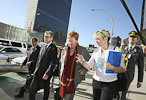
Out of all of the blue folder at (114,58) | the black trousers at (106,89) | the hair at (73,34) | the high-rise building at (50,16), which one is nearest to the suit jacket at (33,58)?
the hair at (73,34)

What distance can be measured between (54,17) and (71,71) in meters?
147

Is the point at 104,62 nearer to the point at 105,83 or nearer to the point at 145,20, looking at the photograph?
the point at 105,83

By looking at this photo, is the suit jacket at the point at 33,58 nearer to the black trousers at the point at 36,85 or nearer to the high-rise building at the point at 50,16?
the black trousers at the point at 36,85

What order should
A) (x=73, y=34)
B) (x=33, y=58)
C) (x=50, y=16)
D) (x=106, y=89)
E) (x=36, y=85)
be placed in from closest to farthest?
(x=106, y=89) < (x=73, y=34) < (x=36, y=85) < (x=33, y=58) < (x=50, y=16)

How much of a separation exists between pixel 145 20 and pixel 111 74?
145 feet

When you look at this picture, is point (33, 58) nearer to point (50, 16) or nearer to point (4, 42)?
point (4, 42)

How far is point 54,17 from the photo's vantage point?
142m

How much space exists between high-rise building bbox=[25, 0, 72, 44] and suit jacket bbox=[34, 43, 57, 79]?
10846 centimetres

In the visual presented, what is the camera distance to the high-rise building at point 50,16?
115938mm

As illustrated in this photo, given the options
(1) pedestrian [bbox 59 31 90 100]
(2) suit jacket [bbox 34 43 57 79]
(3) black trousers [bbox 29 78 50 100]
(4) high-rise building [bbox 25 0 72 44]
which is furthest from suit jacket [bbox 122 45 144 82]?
(4) high-rise building [bbox 25 0 72 44]

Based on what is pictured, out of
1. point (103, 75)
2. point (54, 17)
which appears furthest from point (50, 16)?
point (103, 75)

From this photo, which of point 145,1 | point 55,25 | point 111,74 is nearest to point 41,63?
point 111,74

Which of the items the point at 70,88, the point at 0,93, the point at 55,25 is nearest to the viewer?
the point at 70,88

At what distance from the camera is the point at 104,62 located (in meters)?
1.75
